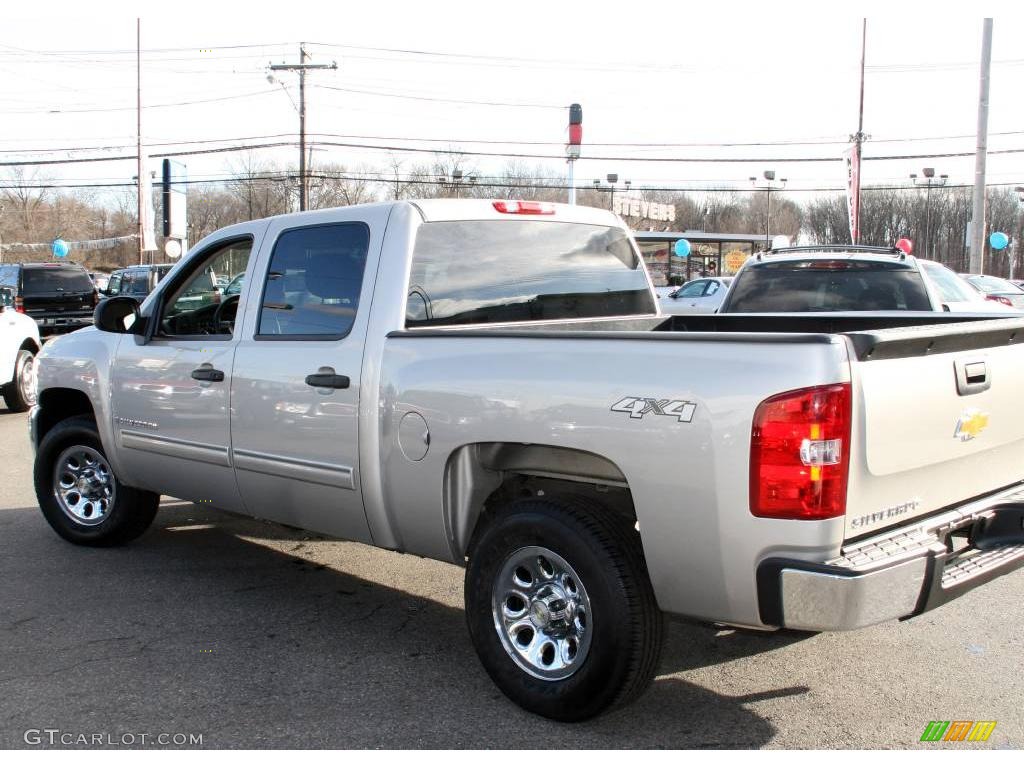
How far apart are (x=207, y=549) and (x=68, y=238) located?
287 feet

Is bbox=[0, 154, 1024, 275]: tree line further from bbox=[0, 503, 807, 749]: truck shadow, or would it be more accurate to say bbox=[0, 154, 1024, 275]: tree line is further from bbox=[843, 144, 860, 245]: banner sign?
bbox=[0, 503, 807, 749]: truck shadow

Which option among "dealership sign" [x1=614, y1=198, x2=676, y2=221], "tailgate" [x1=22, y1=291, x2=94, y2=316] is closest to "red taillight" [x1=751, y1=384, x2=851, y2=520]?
"tailgate" [x1=22, y1=291, x2=94, y2=316]

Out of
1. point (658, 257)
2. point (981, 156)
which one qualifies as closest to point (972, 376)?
point (981, 156)

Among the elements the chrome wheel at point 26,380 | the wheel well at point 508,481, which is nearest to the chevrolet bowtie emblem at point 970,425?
the wheel well at point 508,481

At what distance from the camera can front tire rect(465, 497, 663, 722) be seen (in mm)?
3393

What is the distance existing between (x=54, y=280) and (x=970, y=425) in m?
22.3

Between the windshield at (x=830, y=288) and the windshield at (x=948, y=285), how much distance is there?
9.48 feet

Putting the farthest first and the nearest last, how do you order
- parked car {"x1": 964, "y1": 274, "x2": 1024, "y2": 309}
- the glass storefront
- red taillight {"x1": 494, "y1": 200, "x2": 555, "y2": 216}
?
the glass storefront < parked car {"x1": 964, "y1": 274, "x2": 1024, "y2": 309} < red taillight {"x1": 494, "y1": 200, "x2": 555, "y2": 216}

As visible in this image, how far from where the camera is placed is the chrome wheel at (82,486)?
608 centimetres

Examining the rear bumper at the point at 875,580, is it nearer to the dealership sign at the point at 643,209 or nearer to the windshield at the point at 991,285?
the windshield at the point at 991,285

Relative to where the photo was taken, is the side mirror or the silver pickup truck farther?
the side mirror

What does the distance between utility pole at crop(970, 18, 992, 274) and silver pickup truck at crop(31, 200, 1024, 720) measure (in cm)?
1957

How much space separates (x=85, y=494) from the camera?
20.2 ft
